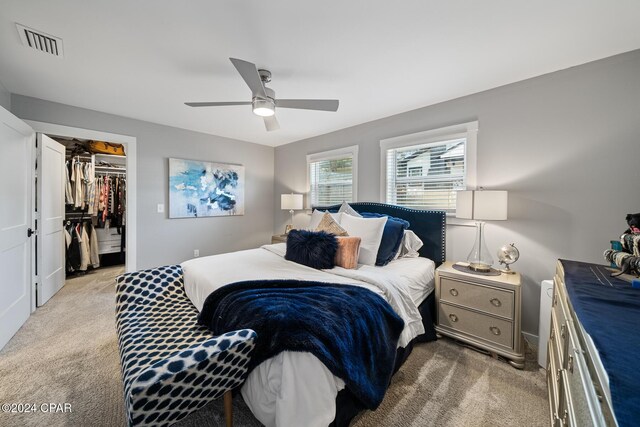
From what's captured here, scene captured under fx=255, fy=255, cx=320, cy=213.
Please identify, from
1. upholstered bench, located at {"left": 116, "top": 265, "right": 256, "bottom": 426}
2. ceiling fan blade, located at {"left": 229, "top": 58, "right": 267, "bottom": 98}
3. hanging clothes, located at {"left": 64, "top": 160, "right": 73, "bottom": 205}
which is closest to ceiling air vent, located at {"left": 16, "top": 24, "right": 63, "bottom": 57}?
ceiling fan blade, located at {"left": 229, "top": 58, "right": 267, "bottom": 98}

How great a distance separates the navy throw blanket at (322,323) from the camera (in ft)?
3.95

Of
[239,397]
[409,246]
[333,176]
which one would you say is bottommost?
[239,397]

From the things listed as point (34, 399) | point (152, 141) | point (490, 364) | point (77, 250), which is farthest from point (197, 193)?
point (490, 364)

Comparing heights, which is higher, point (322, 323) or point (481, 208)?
point (481, 208)

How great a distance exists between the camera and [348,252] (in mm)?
2355

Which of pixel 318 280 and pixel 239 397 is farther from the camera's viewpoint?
pixel 318 280

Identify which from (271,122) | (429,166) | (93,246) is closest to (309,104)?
(271,122)

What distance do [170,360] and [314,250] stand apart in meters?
1.45

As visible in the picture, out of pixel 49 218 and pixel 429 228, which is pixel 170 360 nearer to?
pixel 429 228

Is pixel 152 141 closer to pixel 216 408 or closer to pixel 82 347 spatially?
pixel 82 347

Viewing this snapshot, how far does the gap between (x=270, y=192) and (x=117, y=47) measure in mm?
3419

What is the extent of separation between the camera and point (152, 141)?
12.5ft

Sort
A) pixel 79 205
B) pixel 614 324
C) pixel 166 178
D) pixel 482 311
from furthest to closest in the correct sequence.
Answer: pixel 79 205 < pixel 166 178 < pixel 482 311 < pixel 614 324

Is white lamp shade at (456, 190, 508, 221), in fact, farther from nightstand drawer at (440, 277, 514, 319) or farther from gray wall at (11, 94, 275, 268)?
gray wall at (11, 94, 275, 268)
